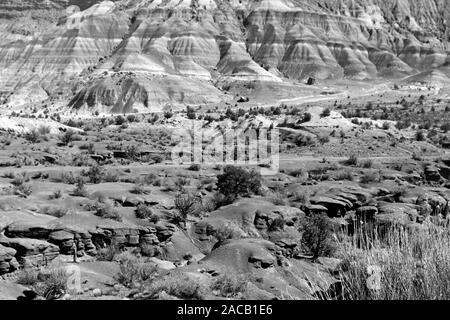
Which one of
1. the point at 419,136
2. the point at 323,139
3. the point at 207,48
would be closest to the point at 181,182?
the point at 323,139

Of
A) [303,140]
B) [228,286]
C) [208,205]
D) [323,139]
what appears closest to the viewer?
[228,286]

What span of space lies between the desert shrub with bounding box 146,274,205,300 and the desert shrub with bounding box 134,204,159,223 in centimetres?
788

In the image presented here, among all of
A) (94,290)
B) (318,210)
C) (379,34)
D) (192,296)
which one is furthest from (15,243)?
(379,34)

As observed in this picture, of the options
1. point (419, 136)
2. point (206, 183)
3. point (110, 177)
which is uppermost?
point (110, 177)

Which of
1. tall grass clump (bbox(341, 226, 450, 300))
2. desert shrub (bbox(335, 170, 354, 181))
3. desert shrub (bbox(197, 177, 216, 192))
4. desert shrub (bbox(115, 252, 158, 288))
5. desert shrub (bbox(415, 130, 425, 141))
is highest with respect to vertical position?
tall grass clump (bbox(341, 226, 450, 300))

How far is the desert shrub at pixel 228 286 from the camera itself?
16.0m

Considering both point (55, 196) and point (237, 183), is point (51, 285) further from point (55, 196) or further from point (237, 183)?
point (237, 183)

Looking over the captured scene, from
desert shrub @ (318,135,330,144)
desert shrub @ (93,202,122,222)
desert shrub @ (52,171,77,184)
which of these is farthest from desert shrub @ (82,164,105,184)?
desert shrub @ (318,135,330,144)

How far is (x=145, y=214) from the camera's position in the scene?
23891mm

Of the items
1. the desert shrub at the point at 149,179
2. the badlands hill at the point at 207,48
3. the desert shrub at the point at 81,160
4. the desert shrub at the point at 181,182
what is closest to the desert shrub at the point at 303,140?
the desert shrub at the point at 81,160

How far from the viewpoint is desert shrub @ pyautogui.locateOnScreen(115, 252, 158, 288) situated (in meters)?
17.2

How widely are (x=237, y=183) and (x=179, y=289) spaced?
14.6 metres

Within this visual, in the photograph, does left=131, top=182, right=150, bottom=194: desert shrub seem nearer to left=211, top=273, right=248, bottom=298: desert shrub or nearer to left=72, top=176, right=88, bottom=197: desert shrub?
left=72, top=176, right=88, bottom=197: desert shrub

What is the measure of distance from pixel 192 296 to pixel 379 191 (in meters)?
18.6
